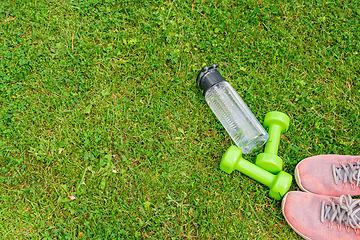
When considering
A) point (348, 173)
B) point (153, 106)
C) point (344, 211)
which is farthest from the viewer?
point (153, 106)

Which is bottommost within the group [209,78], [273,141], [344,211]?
[344,211]

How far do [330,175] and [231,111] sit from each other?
1170 millimetres

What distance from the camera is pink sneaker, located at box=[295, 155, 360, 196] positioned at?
258 cm

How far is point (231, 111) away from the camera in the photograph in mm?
2785

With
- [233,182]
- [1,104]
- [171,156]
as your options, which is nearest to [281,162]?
[233,182]

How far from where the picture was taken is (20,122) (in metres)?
2.82

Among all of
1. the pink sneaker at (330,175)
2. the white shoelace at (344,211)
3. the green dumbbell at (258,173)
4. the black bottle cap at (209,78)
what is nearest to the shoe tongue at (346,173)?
the pink sneaker at (330,175)

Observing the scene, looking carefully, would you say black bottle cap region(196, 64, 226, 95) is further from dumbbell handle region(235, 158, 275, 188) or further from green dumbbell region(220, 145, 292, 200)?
dumbbell handle region(235, 158, 275, 188)

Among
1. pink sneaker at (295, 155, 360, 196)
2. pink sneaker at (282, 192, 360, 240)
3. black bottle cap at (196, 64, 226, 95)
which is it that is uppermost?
black bottle cap at (196, 64, 226, 95)

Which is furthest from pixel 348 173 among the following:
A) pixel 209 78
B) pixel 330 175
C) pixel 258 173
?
pixel 209 78

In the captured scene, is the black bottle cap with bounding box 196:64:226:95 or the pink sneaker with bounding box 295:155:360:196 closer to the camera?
the pink sneaker with bounding box 295:155:360:196

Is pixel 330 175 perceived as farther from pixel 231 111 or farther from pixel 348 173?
pixel 231 111

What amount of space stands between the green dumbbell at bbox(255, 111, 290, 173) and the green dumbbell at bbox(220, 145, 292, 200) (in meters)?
0.07

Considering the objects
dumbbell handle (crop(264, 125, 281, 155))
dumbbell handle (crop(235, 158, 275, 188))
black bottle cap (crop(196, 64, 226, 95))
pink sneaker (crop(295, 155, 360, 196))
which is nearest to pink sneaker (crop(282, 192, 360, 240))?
pink sneaker (crop(295, 155, 360, 196))
